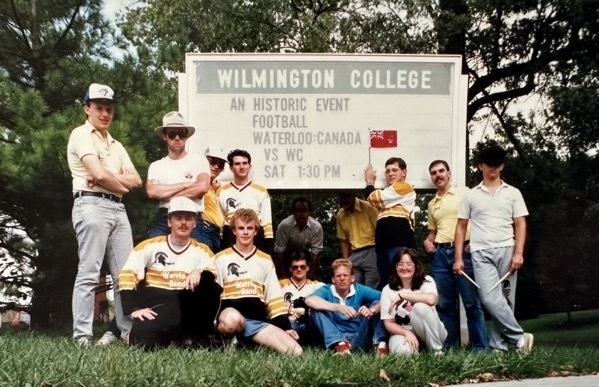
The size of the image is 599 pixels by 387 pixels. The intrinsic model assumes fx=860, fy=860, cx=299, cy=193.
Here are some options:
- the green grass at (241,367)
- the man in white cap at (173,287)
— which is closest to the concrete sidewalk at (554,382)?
the green grass at (241,367)

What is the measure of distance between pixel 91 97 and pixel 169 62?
16.4 ft

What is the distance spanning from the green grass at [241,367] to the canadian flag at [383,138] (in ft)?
9.99

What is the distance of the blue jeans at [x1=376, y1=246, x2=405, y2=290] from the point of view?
7789 millimetres

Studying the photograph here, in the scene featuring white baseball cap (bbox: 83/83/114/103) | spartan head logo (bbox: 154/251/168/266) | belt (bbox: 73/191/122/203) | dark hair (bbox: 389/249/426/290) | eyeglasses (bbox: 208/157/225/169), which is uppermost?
white baseball cap (bbox: 83/83/114/103)

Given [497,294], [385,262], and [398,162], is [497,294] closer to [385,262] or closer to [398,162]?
[385,262]

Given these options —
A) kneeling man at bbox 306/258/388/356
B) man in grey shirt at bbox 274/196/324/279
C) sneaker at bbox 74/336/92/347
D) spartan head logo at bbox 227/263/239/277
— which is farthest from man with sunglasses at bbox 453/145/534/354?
sneaker at bbox 74/336/92/347

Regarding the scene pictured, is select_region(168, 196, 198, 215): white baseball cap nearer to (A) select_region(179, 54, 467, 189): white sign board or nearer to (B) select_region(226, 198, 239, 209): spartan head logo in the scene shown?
(B) select_region(226, 198, 239, 209): spartan head logo

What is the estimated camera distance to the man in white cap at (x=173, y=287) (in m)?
6.35

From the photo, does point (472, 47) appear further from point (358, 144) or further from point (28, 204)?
point (28, 204)

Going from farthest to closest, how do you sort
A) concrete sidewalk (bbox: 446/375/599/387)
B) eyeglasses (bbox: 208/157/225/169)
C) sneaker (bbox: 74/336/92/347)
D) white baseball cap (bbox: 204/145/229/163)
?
1. white baseball cap (bbox: 204/145/229/163)
2. eyeglasses (bbox: 208/157/225/169)
3. sneaker (bbox: 74/336/92/347)
4. concrete sidewalk (bbox: 446/375/599/387)

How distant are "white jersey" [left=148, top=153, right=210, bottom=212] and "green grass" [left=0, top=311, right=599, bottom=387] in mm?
1638

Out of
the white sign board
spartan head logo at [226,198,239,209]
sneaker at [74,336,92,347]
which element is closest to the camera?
sneaker at [74,336,92,347]

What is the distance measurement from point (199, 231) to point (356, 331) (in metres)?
1.59

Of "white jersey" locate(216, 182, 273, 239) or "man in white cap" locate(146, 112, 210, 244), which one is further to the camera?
"white jersey" locate(216, 182, 273, 239)
